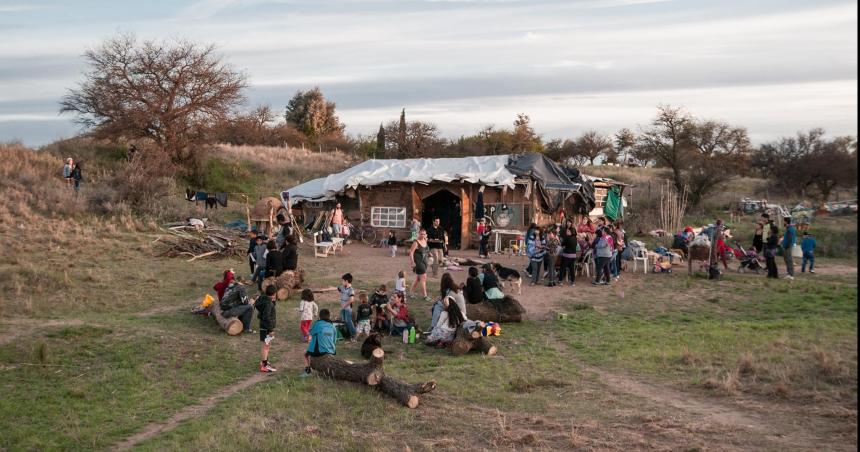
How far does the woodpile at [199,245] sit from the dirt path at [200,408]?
1013 cm

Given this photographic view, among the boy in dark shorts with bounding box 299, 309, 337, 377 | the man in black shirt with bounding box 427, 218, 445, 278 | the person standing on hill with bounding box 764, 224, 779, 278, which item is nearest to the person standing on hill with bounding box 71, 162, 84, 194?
the man in black shirt with bounding box 427, 218, 445, 278

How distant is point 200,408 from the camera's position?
31.6 ft

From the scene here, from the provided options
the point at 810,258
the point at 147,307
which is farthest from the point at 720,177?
the point at 147,307

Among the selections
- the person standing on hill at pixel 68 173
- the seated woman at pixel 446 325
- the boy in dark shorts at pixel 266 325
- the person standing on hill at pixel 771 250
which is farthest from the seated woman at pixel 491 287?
the person standing on hill at pixel 68 173

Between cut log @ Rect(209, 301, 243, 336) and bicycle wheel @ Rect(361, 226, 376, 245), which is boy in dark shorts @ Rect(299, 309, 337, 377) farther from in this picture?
bicycle wheel @ Rect(361, 226, 376, 245)

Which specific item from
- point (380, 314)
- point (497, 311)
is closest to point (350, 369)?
point (380, 314)

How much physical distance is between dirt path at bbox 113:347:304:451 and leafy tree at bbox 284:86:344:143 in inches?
2140

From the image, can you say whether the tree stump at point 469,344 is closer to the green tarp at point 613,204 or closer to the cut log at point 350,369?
the cut log at point 350,369

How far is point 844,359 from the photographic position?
1055 centimetres

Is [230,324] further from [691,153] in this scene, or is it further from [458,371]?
[691,153]

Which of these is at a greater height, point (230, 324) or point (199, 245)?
point (199, 245)

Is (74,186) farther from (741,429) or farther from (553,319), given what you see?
(741,429)

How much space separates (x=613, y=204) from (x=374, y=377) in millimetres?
23401

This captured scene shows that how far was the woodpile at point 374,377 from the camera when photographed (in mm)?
9414
